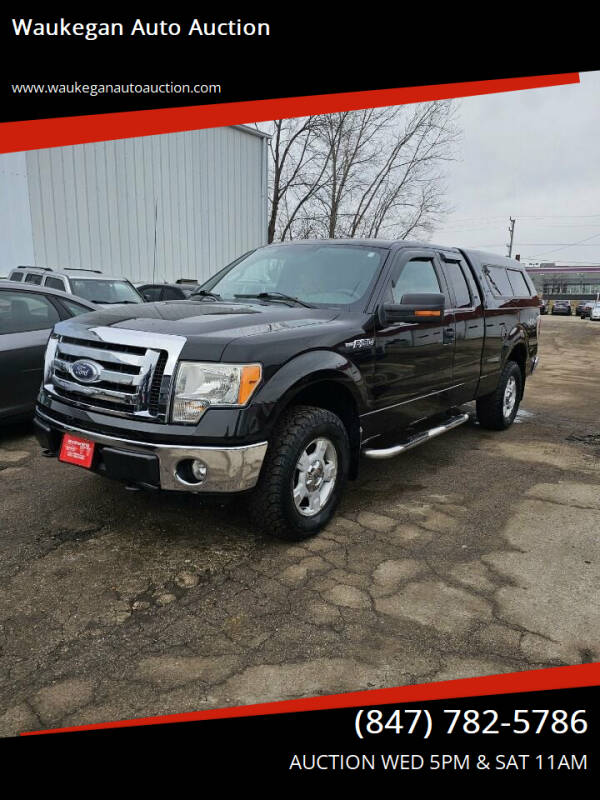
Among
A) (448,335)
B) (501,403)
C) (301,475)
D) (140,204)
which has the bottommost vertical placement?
(501,403)

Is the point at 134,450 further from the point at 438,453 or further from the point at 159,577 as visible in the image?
the point at 438,453

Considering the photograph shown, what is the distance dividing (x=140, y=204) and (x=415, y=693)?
15.4 metres

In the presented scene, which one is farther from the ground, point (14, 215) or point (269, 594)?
point (14, 215)

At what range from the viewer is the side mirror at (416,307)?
12.0ft

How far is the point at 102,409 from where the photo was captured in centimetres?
308

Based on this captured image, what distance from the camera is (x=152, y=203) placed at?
15773mm

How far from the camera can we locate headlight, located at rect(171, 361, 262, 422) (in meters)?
2.85

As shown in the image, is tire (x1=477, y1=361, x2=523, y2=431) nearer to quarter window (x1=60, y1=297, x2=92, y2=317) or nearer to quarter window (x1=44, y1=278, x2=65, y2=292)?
quarter window (x1=60, y1=297, x2=92, y2=317)

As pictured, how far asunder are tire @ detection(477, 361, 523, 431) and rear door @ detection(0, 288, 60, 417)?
4305mm

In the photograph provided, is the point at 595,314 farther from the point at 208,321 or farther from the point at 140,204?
the point at 208,321

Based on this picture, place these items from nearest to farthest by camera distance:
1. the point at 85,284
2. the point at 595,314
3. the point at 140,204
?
the point at 85,284 < the point at 140,204 < the point at 595,314

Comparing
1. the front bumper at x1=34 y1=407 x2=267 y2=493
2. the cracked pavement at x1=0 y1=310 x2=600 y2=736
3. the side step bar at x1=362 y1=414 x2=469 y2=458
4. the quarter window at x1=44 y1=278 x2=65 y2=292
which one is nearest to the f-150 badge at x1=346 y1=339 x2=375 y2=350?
the side step bar at x1=362 y1=414 x2=469 y2=458

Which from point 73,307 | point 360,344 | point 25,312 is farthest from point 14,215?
point 360,344

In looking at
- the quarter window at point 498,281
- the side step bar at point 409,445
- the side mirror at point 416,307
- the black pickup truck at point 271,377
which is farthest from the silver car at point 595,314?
the side mirror at point 416,307
